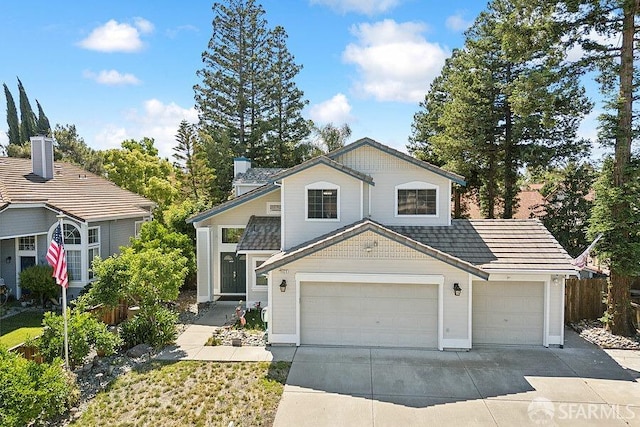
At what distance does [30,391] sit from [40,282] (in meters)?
10.4

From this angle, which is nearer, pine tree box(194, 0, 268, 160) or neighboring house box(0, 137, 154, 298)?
neighboring house box(0, 137, 154, 298)

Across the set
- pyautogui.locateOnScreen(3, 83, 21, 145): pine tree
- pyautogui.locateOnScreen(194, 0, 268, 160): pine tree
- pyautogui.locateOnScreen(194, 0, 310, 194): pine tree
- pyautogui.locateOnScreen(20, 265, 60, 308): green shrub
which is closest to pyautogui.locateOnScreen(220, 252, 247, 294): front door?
pyautogui.locateOnScreen(20, 265, 60, 308): green shrub

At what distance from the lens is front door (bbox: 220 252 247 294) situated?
1789 cm

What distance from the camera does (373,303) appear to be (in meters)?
12.2

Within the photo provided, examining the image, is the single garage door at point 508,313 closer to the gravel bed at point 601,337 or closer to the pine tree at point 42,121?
the gravel bed at point 601,337

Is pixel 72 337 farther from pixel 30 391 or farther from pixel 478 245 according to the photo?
pixel 478 245

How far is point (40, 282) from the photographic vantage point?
1602 cm

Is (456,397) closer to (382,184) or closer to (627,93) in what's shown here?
(382,184)

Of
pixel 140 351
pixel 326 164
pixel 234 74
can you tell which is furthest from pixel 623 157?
pixel 234 74

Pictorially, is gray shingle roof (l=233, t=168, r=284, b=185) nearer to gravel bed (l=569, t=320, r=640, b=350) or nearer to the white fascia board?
the white fascia board

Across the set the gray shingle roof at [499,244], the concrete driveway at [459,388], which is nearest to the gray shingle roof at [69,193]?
the concrete driveway at [459,388]

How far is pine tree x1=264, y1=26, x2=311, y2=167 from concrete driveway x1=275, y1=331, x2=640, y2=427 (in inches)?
1118

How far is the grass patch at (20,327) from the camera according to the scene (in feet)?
41.3

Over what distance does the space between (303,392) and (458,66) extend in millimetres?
24550
